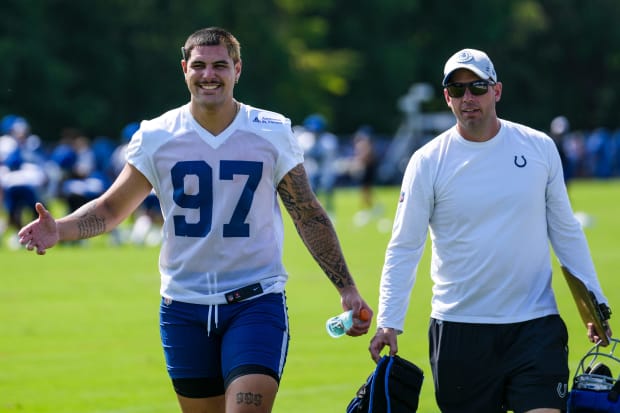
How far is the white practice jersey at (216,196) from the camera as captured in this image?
20.6ft

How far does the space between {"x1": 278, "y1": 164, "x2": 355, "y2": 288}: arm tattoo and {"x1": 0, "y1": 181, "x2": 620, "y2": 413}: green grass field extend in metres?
3.18

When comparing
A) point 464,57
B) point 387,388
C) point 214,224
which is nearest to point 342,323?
point 387,388

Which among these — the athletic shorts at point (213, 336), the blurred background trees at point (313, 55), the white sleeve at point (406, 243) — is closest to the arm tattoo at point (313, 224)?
the white sleeve at point (406, 243)

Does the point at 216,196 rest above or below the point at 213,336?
above

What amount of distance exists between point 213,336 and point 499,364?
1395 millimetres

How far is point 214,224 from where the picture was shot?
247 inches

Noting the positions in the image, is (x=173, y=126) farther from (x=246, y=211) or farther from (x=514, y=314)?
(x=514, y=314)

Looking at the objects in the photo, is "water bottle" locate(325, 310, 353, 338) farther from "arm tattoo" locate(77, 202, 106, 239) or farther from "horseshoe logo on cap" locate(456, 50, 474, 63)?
"horseshoe logo on cap" locate(456, 50, 474, 63)

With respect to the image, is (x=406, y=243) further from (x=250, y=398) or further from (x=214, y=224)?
(x=250, y=398)

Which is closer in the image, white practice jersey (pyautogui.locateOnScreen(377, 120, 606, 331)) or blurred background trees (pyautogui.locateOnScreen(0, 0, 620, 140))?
white practice jersey (pyautogui.locateOnScreen(377, 120, 606, 331))

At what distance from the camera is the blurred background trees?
5719cm

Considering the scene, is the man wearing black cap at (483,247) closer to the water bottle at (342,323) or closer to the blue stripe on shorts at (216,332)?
the water bottle at (342,323)

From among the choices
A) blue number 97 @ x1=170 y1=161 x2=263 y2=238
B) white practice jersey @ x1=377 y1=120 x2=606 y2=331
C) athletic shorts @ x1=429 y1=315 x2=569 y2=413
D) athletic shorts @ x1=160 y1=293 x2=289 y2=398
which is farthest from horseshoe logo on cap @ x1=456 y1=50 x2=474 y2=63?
athletic shorts @ x1=160 y1=293 x2=289 y2=398

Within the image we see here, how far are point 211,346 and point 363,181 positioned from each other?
30.0 meters
